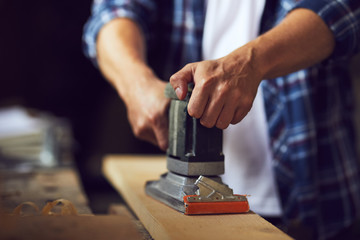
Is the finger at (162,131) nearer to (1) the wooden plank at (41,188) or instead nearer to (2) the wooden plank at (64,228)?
(1) the wooden plank at (41,188)

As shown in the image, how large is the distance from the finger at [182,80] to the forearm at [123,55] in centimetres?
38

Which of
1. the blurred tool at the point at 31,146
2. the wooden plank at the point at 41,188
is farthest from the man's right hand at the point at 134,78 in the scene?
the blurred tool at the point at 31,146

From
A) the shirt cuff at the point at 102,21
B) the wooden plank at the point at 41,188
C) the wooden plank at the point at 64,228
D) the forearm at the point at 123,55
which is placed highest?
Result: the shirt cuff at the point at 102,21

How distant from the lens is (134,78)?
4.52 feet

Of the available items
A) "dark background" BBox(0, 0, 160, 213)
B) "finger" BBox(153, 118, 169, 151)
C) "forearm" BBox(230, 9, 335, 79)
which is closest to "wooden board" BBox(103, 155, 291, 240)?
"finger" BBox(153, 118, 169, 151)

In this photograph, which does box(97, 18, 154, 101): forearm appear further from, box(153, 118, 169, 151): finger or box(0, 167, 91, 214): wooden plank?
box(0, 167, 91, 214): wooden plank

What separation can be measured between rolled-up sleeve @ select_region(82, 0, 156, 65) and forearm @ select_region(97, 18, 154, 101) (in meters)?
0.03

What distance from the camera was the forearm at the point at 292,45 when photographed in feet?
3.58

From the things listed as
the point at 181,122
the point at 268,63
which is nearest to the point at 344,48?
the point at 268,63

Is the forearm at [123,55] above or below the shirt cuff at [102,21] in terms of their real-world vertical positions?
below

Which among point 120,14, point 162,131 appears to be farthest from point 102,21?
point 162,131

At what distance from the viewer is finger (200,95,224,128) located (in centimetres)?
95

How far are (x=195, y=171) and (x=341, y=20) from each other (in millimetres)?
635

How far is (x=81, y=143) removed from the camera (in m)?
4.06
